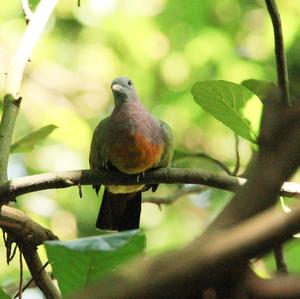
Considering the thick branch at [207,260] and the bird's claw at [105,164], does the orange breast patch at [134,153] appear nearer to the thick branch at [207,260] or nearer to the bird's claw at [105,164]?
the bird's claw at [105,164]

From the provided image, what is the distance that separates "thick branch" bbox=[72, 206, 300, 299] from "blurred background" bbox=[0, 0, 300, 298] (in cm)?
430

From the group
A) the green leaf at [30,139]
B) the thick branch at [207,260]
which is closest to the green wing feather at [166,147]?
the green leaf at [30,139]

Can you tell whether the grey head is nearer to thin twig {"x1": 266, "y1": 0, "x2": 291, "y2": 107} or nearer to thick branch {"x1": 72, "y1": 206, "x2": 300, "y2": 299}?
thin twig {"x1": 266, "y1": 0, "x2": 291, "y2": 107}

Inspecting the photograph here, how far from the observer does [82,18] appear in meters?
5.89

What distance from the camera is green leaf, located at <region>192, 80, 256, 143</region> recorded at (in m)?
2.15

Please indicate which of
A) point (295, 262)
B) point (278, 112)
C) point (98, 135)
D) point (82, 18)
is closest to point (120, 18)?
point (82, 18)

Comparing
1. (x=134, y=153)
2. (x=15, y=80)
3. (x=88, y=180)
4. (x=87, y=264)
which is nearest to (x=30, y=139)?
(x=15, y=80)

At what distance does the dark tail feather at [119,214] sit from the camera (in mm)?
3471

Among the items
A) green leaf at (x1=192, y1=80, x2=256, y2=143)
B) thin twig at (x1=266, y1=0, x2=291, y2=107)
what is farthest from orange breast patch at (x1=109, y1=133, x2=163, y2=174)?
thin twig at (x1=266, y1=0, x2=291, y2=107)

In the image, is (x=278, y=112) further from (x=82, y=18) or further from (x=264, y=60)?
(x=82, y=18)

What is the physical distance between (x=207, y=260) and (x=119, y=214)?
3007mm

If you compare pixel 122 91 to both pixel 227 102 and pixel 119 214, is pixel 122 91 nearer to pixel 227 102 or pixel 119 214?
pixel 119 214

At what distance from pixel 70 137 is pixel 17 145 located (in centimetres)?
269

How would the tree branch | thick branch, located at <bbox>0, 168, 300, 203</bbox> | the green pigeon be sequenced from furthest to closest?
the green pigeon → the tree branch → thick branch, located at <bbox>0, 168, 300, 203</bbox>
